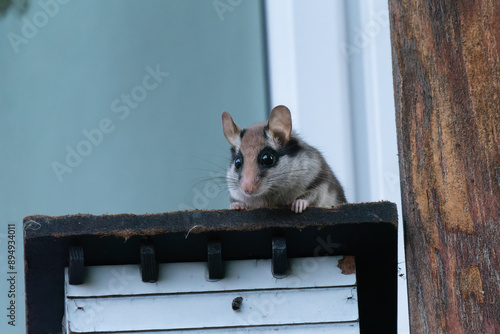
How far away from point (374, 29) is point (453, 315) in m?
2.26

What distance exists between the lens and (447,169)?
1938 mm

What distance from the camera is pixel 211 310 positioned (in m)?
2.26

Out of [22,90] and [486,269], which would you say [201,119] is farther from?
[486,269]

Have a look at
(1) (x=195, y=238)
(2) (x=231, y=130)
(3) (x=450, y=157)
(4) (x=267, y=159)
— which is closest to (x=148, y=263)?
(1) (x=195, y=238)

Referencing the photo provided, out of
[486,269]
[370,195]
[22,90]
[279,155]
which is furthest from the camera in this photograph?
[22,90]

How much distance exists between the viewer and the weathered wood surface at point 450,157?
1774 millimetres

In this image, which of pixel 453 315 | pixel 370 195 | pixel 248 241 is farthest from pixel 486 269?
pixel 370 195

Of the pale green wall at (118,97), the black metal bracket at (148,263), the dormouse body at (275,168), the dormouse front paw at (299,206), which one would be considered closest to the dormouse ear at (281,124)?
the dormouse body at (275,168)

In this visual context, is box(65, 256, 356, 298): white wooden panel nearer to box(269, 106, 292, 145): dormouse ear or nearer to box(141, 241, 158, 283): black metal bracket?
box(141, 241, 158, 283): black metal bracket

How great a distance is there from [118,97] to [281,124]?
2.13 metres

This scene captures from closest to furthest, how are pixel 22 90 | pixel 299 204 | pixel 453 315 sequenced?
pixel 453 315 < pixel 299 204 < pixel 22 90

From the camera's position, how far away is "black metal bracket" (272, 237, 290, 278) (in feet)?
7.26

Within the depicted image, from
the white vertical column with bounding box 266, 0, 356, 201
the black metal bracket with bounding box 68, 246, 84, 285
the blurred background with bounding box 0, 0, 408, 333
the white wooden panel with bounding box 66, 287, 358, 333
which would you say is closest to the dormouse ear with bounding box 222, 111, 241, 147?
the white wooden panel with bounding box 66, 287, 358, 333

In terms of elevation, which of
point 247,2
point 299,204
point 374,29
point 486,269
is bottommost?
point 486,269
